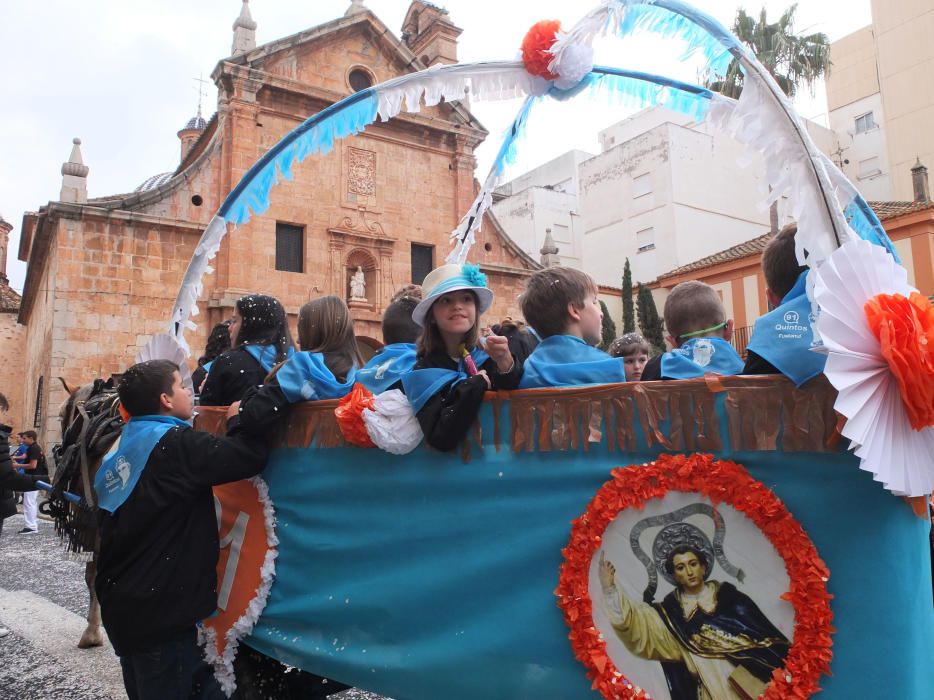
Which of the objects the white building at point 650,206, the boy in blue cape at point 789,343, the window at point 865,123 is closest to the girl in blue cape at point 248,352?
the boy in blue cape at point 789,343

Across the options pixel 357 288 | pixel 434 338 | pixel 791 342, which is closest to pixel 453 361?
pixel 434 338

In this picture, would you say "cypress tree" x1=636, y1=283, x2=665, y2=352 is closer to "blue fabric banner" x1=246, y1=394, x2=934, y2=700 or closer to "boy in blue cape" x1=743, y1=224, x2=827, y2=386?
"blue fabric banner" x1=246, y1=394, x2=934, y2=700

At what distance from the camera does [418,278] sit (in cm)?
1800

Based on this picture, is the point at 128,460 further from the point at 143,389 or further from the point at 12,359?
the point at 12,359

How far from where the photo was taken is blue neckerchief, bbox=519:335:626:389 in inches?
88.4

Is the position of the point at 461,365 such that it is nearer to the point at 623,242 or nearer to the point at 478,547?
the point at 478,547

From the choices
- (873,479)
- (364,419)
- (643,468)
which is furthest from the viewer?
(364,419)

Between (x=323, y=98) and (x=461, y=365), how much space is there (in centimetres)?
1631

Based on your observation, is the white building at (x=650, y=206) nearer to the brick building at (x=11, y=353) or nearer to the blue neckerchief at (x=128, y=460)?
the brick building at (x=11, y=353)

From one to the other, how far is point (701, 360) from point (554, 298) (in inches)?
21.5

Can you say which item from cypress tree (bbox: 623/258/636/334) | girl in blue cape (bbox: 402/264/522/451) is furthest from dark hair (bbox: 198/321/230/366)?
cypress tree (bbox: 623/258/636/334)

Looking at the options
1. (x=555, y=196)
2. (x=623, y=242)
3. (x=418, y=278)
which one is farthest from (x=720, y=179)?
(x=418, y=278)

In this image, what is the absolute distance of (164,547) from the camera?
8.57 ft

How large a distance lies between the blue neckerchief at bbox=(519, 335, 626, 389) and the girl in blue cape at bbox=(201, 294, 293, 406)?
1592 millimetres
